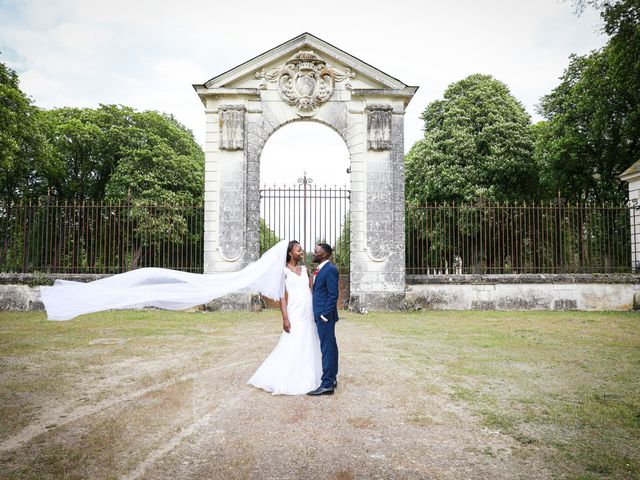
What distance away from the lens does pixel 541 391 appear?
566 cm

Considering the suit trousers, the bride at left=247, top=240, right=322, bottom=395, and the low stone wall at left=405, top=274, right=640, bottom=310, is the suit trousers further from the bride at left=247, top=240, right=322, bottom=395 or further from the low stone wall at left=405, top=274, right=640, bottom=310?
the low stone wall at left=405, top=274, right=640, bottom=310

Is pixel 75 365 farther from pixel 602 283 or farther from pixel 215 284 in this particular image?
pixel 602 283

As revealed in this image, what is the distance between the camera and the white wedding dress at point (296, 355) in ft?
18.7

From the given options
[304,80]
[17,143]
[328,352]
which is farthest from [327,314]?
[17,143]

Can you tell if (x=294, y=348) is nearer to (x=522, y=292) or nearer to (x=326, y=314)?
(x=326, y=314)

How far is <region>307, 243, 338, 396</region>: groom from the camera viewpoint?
18.4 feet

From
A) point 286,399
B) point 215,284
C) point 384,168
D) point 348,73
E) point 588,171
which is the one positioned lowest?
point 286,399

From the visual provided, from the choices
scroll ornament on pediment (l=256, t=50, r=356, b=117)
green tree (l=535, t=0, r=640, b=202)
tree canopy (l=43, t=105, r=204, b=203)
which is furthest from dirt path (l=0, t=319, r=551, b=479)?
tree canopy (l=43, t=105, r=204, b=203)

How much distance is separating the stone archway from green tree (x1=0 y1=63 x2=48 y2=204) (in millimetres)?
9690

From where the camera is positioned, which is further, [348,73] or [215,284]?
[348,73]

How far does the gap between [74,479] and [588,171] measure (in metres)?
26.5

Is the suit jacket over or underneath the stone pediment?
underneath

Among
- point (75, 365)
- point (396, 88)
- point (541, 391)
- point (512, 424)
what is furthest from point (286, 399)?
point (396, 88)

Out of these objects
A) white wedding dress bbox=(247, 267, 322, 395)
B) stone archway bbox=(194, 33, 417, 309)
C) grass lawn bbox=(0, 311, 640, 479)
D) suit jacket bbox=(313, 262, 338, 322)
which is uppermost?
stone archway bbox=(194, 33, 417, 309)
